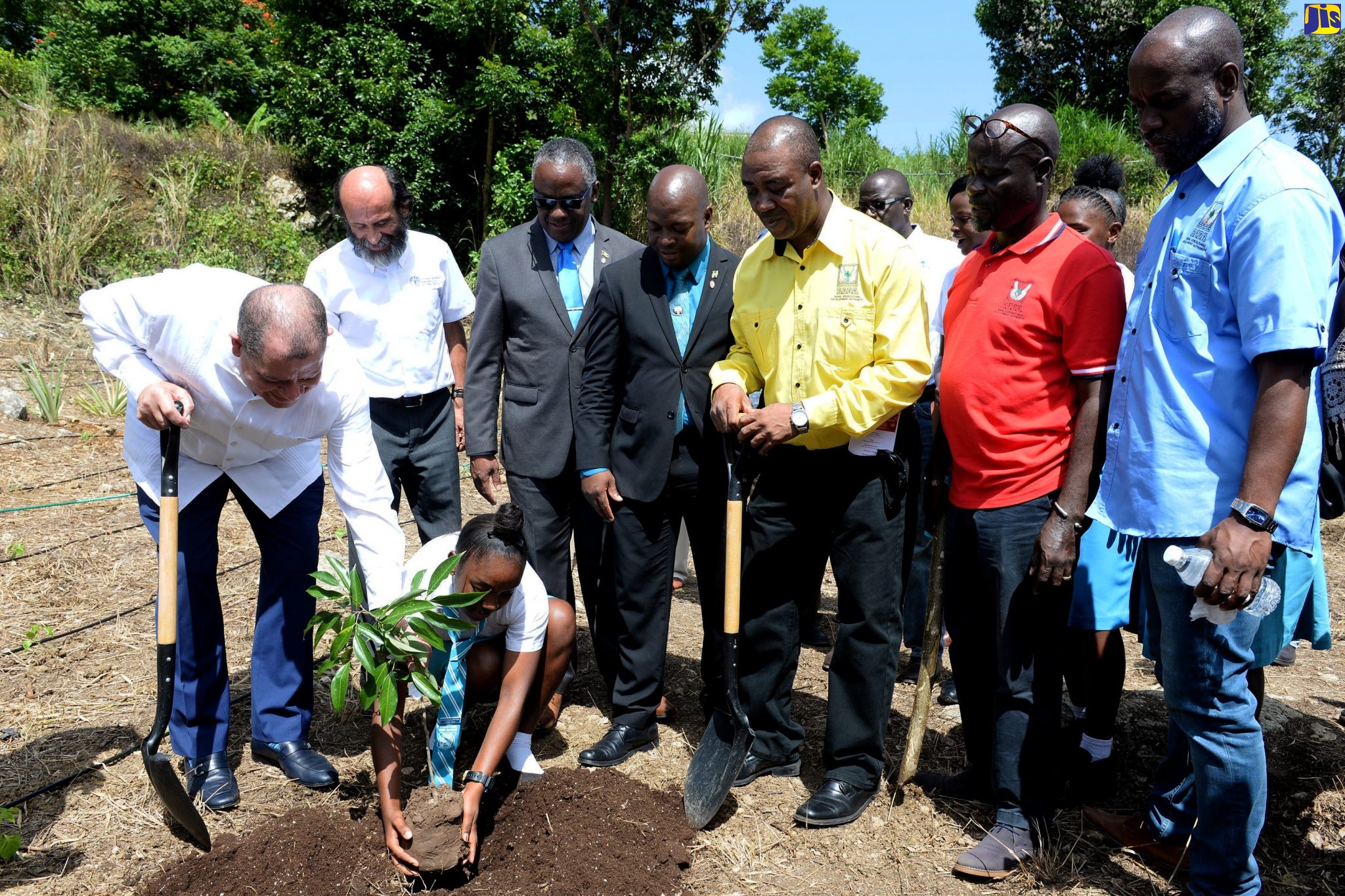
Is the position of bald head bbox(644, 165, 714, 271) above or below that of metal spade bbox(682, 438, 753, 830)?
above

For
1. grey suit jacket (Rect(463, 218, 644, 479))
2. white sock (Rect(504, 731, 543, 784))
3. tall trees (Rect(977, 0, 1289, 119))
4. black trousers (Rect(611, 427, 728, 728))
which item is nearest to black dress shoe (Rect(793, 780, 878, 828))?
black trousers (Rect(611, 427, 728, 728))

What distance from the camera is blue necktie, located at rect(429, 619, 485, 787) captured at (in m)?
2.93

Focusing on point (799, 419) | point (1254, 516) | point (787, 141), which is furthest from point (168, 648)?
point (1254, 516)

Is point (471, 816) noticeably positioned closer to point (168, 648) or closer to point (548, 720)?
point (548, 720)

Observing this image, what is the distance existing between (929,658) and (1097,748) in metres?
0.66

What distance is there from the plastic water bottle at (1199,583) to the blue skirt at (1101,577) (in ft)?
1.98

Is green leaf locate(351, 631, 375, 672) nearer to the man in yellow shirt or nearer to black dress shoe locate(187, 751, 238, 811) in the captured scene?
black dress shoe locate(187, 751, 238, 811)

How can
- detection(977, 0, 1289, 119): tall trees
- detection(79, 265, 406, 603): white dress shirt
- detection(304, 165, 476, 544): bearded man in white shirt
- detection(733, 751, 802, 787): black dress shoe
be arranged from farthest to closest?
detection(977, 0, 1289, 119): tall trees, detection(304, 165, 476, 544): bearded man in white shirt, detection(733, 751, 802, 787): black dress shoe, detection(79, 265, 406, 603): white dress shirt

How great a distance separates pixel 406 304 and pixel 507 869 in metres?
2.32

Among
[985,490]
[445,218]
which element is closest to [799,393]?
[985,490]

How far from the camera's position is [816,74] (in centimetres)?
3042

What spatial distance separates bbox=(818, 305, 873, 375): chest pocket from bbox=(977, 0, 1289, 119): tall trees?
1938 cm

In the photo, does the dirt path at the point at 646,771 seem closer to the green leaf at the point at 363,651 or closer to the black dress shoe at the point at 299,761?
the black dress shoe at the point at 299,761

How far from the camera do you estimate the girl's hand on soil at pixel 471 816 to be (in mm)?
2746
